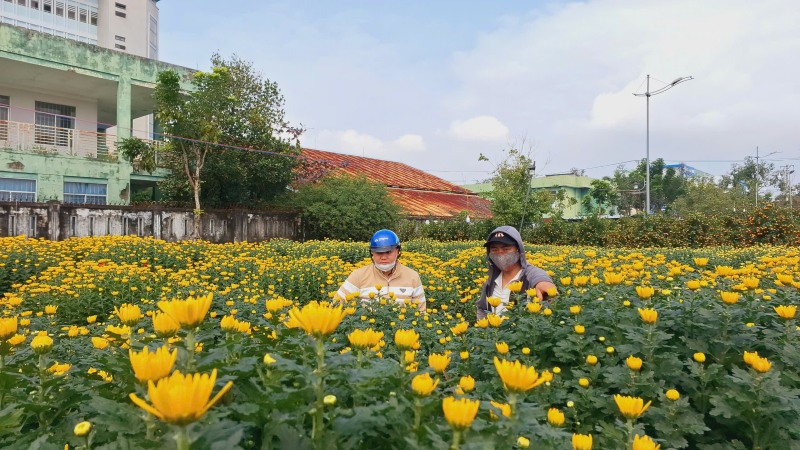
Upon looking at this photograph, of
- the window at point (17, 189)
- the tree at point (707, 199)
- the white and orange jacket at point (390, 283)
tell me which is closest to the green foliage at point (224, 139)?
the window at point (17, 189)

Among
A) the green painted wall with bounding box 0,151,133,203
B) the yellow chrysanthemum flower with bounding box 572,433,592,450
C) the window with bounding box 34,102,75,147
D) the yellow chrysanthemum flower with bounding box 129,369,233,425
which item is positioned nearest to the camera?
the yellow chrysanthemum flower with bounding box 129,369,233,425

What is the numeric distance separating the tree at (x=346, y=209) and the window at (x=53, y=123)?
7.80 metres

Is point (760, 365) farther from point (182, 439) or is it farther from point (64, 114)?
point (64, 114)

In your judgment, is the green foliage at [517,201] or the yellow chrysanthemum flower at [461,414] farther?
the green foliage at [517,201]

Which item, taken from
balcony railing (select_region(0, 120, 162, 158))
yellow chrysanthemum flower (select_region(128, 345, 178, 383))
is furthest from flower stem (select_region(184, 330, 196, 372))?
balcony railing (select_region(0, 120, 162, 158))

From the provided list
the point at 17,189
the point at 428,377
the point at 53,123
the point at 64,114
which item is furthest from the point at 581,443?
the point at 64,114

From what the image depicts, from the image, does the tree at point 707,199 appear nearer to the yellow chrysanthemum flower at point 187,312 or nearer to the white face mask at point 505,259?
the white face mask at point 505,259

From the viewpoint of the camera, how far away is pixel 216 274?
7227 millimetres

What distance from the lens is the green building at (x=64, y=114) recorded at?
1409 centimetres

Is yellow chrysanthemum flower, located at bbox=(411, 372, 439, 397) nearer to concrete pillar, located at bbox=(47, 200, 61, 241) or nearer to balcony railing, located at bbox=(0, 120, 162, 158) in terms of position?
concrete pillar, located at bbox=(47, 200, 61, 241)

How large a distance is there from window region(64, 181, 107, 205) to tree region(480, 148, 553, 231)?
42.1ft

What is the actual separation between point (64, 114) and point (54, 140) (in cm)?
135

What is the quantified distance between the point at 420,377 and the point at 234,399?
0.45 metres

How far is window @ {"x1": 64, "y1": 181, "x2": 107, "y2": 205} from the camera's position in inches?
595
